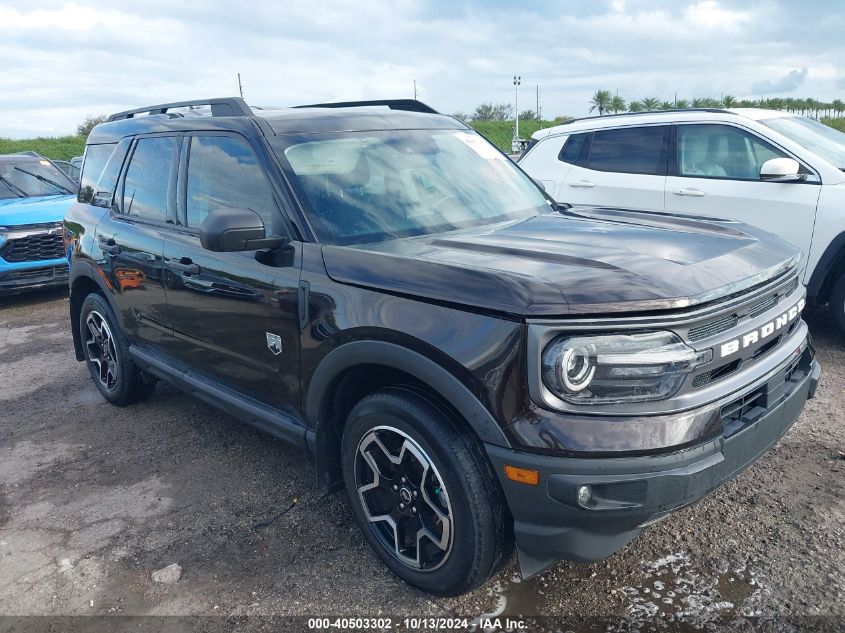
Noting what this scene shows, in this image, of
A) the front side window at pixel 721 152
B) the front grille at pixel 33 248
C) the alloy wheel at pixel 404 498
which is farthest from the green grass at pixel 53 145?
the alloy wheel at pixel 404 498

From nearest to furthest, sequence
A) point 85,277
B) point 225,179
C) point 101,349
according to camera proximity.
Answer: point 225,179
point 85,277
point 101,349

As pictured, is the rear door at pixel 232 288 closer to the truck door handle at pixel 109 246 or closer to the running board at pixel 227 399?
the running board at pixel 227 399

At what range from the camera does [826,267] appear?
5230 mm

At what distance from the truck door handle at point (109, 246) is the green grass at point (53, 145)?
39562 mm

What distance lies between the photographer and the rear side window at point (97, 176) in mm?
4695

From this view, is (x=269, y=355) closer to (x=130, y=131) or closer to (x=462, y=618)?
(x=462, y=618)

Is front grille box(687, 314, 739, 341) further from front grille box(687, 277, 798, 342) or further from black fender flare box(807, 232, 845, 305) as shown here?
black fender flare box(807, 232, 845, 305)

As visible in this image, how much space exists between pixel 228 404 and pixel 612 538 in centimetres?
208

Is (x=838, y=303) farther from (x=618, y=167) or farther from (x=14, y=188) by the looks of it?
(x=14, y=188)

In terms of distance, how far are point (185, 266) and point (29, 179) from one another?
804 centimetres

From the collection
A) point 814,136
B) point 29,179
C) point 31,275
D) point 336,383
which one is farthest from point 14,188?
point 814,136

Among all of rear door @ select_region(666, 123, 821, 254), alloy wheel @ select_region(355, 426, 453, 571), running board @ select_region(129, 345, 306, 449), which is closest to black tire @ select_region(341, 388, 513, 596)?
alloy wheel @ select_region(355, 426, 453, 571)

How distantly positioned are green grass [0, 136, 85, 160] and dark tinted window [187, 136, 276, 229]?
40.7 meters

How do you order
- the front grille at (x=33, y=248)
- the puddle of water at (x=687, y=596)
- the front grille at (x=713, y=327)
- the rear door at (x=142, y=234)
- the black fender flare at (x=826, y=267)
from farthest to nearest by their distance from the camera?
the front grille at (x=33, y=248) → the black fender flare at (x=826, y=267) → the rear door at (x=142, y=234) → the puddle of water at (x=687, y=596) → the front grille at (x=713, y=327)
